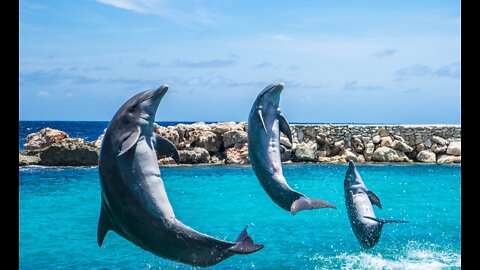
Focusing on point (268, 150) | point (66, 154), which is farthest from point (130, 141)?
point (66, 154)

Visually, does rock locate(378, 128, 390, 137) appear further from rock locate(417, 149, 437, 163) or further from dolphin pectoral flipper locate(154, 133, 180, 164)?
dolphin pectoral flipper locate(154, 133, 180, 164)

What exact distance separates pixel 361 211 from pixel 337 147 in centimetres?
1755

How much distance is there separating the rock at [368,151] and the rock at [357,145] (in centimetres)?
19

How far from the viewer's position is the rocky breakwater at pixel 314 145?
24.0 meters

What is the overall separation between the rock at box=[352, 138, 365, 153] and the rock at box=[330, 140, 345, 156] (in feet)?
1.50

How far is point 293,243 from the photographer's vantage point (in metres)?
11.3

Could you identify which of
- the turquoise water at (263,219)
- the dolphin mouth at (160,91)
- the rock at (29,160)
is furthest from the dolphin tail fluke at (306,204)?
the rock at (29,160)

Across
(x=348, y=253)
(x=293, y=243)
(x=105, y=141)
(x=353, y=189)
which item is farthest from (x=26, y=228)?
(x=105, y=141)

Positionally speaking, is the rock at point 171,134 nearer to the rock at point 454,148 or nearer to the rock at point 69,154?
the rock at point 69,154

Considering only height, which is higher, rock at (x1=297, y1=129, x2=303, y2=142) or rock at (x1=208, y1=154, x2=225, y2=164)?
rock at (x1=297, y1=129, x2=303, y2=142)

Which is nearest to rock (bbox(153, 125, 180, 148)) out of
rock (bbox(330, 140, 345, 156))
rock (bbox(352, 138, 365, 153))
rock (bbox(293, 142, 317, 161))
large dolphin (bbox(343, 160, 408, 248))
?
rock (bbox(293, 142, 317, 161))

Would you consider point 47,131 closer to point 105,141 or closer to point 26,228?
point 26,228

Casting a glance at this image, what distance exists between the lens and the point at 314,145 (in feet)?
82.0

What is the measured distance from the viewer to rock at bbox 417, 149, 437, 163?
24.0 m
